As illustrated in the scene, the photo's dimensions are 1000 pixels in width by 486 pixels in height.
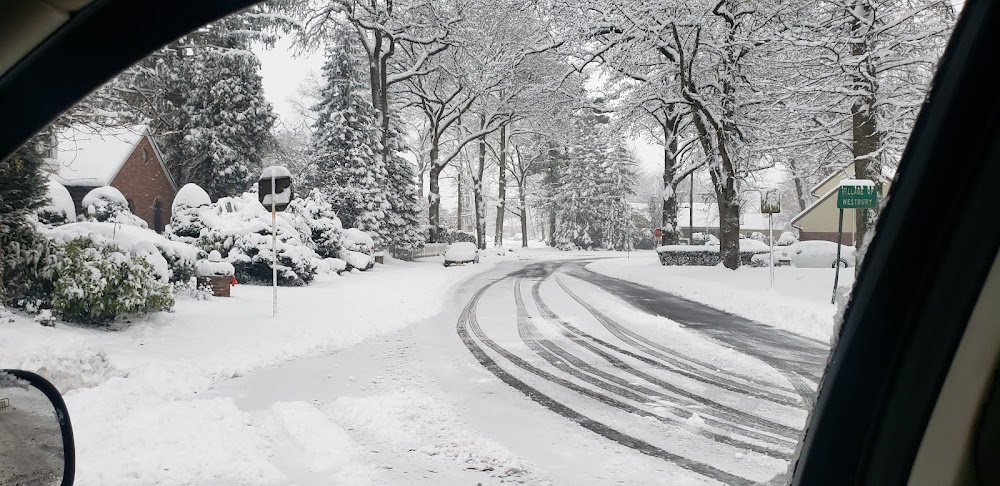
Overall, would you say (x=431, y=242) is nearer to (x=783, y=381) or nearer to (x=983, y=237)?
(x=783, y=381)

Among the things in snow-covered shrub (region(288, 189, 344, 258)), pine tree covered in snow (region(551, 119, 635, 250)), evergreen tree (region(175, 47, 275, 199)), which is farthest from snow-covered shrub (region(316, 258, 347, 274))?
pine tree covered in snow (region(551, 119, 635, 250))

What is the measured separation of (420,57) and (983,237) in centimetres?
2994

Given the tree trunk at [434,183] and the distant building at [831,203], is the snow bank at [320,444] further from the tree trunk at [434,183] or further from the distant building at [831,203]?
the tree trunk at [434,183]

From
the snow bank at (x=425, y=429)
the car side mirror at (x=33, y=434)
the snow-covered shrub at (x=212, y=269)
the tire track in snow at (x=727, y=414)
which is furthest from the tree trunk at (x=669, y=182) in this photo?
the car side mirror at (x=33, y=434)

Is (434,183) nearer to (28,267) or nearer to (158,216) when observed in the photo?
(158,216)

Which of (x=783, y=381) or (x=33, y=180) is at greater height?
(x=33, y=180)

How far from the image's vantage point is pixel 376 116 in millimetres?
30000

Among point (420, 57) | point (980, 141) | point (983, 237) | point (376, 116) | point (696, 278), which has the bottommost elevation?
point (696, 278)

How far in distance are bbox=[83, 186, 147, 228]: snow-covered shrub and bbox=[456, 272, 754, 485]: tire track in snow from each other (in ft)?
28.1

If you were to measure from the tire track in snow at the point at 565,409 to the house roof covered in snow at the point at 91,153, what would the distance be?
4.58 metres

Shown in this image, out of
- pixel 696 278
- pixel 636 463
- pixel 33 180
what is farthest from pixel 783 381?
pixel 696 278

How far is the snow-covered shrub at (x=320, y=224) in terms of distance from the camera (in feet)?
70.3

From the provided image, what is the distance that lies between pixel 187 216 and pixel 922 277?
17.9m

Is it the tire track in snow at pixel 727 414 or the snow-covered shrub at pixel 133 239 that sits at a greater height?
the snow-covered shrub at pixel 133 239
